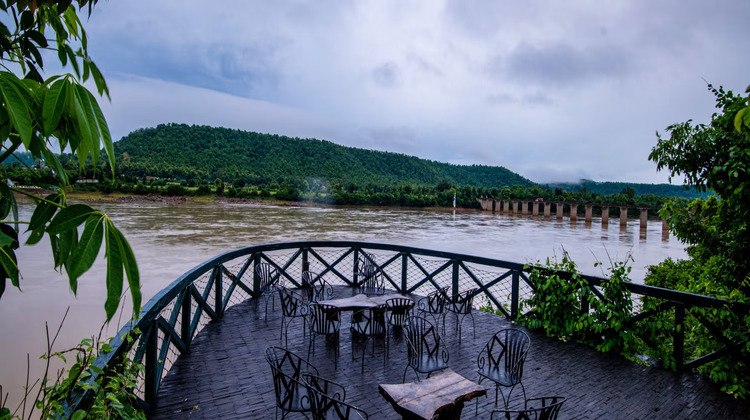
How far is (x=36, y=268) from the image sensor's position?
1997cm

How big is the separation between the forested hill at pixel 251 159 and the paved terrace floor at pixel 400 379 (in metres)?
53.3

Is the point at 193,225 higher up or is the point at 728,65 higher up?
the point at 728,65

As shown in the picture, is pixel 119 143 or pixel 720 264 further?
pixel 119 143

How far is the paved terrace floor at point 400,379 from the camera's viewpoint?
142 inches

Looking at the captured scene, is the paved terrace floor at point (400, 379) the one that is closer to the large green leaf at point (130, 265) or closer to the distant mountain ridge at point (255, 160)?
the large green leaf at point (130, 265)

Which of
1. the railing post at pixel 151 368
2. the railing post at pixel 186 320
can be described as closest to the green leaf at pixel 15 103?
the railing post at pixel 151 368

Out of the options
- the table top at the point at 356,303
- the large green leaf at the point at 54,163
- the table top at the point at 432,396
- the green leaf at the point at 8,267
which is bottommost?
the table top at the point at 432,396

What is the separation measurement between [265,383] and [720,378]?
4.79 metres

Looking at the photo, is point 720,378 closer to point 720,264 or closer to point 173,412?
point 720,264

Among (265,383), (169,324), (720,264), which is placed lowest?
(265,383)

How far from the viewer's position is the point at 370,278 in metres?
7.18

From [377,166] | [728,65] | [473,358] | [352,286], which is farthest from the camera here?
[377,166]

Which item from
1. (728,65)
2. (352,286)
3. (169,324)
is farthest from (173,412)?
(728,65)

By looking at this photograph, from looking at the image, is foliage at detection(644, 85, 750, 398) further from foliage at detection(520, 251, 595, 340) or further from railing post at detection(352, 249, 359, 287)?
railing post at detection(352, 249, 359, 287)
